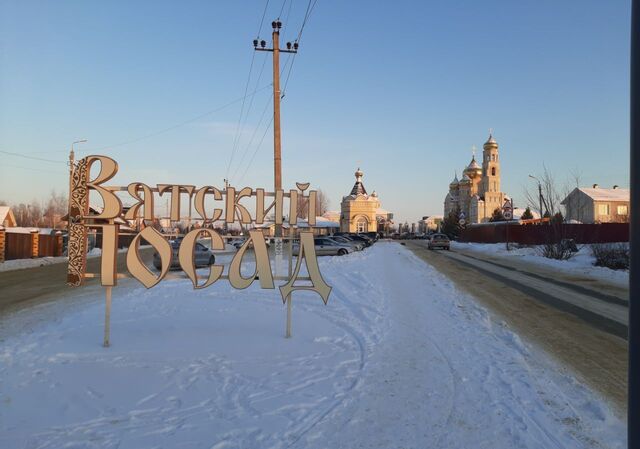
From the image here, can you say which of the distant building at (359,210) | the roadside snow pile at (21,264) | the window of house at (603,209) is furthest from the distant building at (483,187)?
the roadside snow pile at (21,264)

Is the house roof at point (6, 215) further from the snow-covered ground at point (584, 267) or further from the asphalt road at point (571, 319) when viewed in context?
the snow-covered ground at point (584, 267)

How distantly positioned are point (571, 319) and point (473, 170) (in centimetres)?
10079

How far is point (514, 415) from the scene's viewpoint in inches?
180

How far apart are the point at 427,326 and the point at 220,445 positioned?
18.1 feet

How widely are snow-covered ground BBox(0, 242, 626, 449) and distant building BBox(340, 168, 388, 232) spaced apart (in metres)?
80.6

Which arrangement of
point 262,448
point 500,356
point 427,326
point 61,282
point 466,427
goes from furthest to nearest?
point 61,282 < point 427,326 < point 500,356 < point 466,427 < point 262,448

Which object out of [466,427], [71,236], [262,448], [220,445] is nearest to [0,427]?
[220,445]

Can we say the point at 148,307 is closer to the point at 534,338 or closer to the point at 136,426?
the point at 136,426

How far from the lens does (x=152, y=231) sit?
771 centimetres

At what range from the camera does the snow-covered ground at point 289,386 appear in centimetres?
420

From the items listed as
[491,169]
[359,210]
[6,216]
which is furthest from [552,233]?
[491,169]

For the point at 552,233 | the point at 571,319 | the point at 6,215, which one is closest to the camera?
the point at 571,319

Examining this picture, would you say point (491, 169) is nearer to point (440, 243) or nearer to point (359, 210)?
point (359, 210)

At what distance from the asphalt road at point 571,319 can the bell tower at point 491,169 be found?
8546cm
